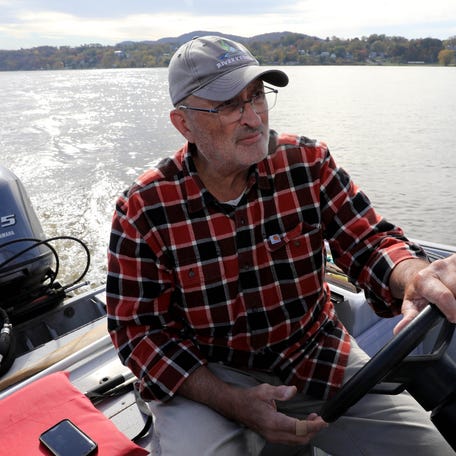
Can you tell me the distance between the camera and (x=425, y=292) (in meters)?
1.04

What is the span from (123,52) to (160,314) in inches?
1277

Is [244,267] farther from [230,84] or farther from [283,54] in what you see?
[283,54]

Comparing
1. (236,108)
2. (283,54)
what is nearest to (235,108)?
(236,108)

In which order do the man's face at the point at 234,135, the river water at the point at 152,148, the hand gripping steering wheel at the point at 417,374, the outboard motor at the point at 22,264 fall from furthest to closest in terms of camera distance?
the river water at the point at 152,148, the outboard motor at the point at 22,264, the man's face at the point at 234,135, the hand gripping steering wheel at the point at 417,374

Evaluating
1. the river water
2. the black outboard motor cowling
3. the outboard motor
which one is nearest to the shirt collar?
the outboard motor

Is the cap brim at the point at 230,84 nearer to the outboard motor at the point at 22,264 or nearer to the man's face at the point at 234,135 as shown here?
the man's face at the point at 234,135

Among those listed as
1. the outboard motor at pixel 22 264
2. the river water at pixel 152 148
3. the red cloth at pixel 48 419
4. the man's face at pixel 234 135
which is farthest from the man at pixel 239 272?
the river water at pixel 152 148

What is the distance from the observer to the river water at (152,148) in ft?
19.0

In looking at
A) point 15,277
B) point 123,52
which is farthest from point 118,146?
point 123,52

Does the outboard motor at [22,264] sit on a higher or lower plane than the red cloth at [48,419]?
lower

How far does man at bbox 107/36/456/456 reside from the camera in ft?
4.08

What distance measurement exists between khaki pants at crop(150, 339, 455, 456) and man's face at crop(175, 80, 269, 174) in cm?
58

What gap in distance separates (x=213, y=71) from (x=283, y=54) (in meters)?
26.6

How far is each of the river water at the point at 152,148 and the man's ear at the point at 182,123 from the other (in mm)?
2946
